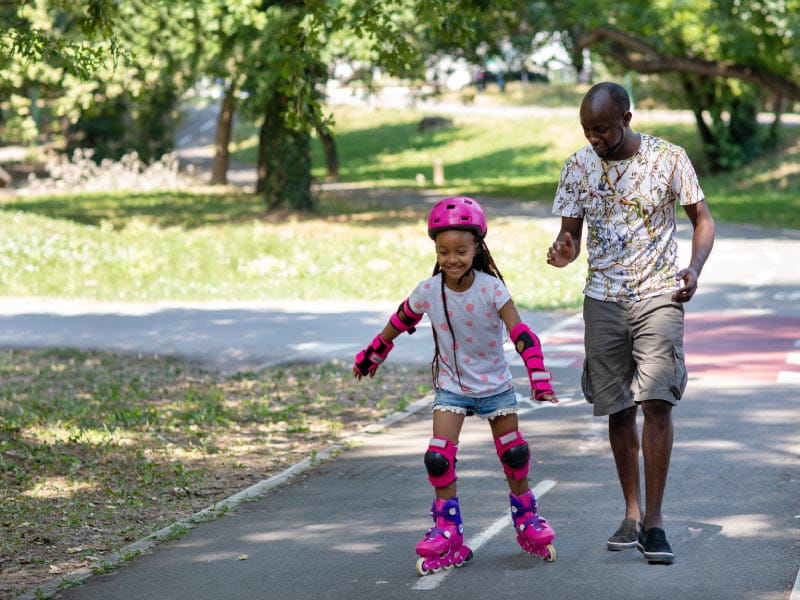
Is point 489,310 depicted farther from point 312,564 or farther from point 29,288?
point 29,288

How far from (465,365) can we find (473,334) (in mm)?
142

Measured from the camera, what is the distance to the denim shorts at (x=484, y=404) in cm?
584

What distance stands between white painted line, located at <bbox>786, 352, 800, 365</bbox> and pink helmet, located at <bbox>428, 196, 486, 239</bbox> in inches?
262

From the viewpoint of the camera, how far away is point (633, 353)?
19.5ft

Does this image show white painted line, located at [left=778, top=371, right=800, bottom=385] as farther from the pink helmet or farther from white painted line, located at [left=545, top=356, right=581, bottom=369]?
the pink helmet

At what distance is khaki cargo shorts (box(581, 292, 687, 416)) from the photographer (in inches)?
228

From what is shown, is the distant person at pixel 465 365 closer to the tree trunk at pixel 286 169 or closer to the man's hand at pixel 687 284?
the man's hand at pixel 687 284

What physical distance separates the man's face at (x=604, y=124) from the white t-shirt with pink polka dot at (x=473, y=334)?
740 millimetres

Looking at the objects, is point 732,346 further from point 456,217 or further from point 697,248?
point 456,217

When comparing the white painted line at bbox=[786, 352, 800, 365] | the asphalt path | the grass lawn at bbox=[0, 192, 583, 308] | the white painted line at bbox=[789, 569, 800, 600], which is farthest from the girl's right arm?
the grass lawn at bbox=[0, 192, 583, 308]

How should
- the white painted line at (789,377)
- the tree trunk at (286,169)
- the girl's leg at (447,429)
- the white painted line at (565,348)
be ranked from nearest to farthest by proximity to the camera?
the girl's leg at (447,429)
the white painted line at (789,377)
the white painted line at (565,348)
the tree trunk at (286,169)

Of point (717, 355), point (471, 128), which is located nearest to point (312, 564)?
point (717, 355)

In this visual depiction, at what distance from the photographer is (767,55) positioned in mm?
30125

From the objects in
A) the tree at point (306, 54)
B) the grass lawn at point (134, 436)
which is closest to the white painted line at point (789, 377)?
the grass lawn at point (134, 436)
